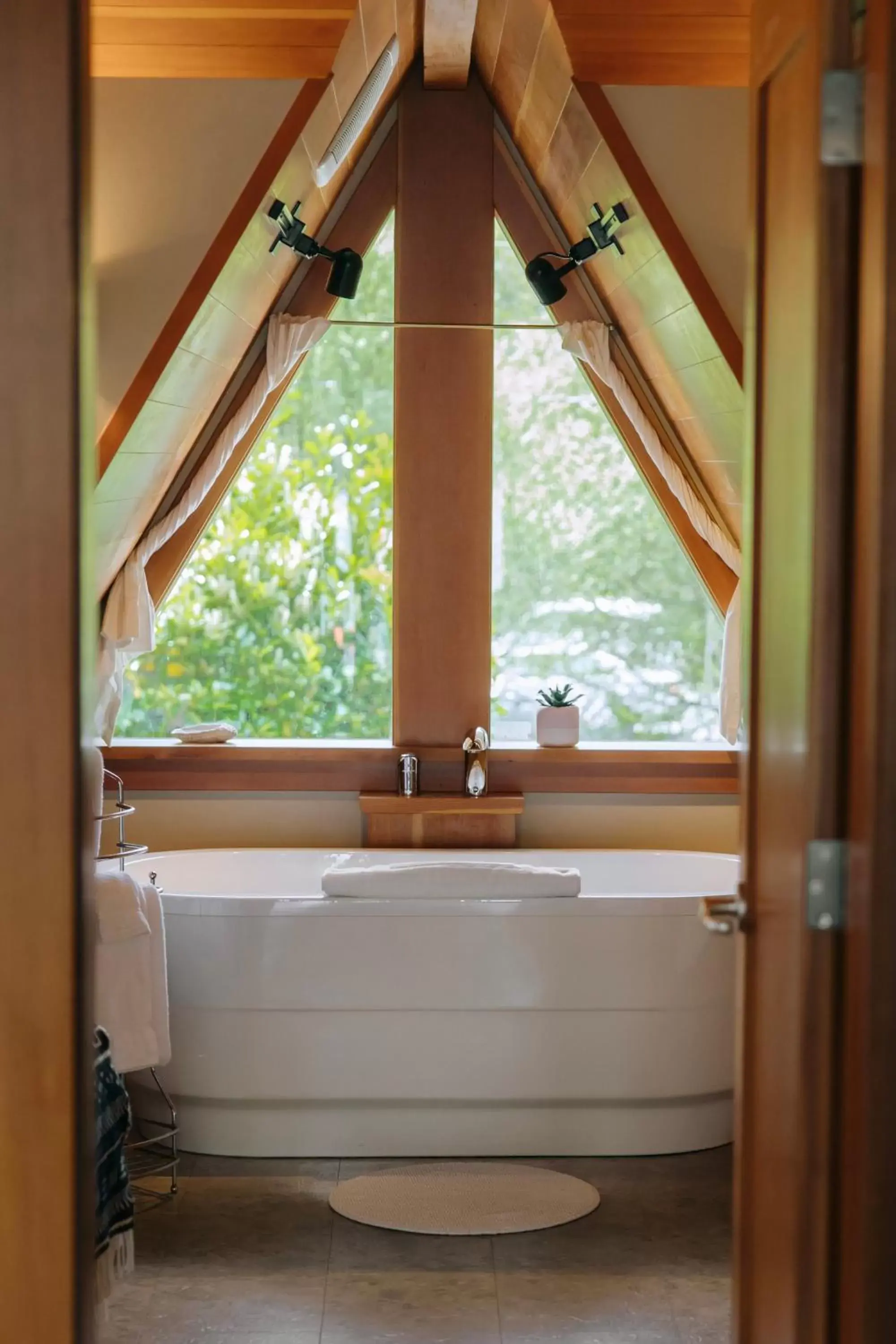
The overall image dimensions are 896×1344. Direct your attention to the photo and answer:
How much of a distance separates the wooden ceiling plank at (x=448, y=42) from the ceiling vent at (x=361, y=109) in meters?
0.13

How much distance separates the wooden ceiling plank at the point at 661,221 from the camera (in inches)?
147

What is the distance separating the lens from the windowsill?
15.4ft

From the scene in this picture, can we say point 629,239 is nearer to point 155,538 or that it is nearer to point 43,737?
point 155,538

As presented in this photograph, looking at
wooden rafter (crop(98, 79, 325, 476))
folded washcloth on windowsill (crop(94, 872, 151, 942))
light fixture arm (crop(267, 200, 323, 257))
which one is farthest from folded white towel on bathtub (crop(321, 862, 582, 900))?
light fixture arm (crop(267, 200, 323, 257))

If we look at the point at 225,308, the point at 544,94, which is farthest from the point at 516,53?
the point at 225,308

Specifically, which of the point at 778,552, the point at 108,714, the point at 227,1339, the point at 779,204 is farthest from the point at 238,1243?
the point at 779,204

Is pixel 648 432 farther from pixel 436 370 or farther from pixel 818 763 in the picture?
pixel 818 763

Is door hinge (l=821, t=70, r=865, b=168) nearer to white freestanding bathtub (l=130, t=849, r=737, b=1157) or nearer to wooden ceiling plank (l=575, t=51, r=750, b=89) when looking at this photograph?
wooden ceiling plank (l=575, t=51, r=750, b=89)

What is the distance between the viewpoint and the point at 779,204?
70.4 inches

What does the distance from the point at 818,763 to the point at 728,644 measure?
305 cm

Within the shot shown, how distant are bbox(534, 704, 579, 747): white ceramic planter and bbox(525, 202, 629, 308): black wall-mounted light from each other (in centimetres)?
139

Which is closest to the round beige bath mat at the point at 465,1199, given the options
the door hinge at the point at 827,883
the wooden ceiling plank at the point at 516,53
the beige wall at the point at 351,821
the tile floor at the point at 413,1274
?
the tile floor at the point at 413,1274

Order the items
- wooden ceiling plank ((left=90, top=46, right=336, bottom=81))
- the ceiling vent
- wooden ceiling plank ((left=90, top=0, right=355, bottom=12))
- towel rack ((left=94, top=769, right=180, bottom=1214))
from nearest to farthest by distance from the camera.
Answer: towel rack ((left=94, top=769, right=180, bottom=1214)) < wooden ceiling plank ((left=90, top=0, right=355, bottom=12)) < wooden ceiling plank ((left=90, top=46, right=336, bottom=81)) < the ceiling vent

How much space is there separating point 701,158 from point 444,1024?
2460mm
